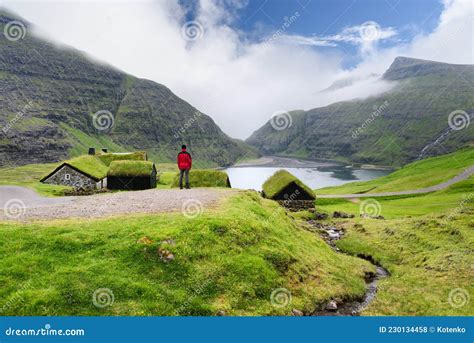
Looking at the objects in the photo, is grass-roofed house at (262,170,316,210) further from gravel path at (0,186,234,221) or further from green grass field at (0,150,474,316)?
green grass field at (0,150,474,316)

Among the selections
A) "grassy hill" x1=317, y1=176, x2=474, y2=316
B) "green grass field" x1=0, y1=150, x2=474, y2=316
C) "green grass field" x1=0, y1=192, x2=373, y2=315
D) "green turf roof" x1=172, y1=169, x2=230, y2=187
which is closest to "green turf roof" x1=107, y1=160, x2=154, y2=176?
"green turf roof" x1=172, y1=169, x2=230, y2=187

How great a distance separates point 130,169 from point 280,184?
29754 mm

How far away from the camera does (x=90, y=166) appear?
7694 cm

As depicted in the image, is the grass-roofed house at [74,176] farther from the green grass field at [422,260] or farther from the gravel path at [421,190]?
the gravel path at [421,190]

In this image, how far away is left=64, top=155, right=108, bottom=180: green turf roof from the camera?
242 feet

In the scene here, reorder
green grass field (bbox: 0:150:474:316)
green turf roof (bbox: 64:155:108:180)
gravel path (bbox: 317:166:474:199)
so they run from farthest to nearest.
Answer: gravel path (bbox: 317:166:474:199)
green turf roof (bbox: 64:155:108:180)
green grass field (bbox: 0:150:474:316)

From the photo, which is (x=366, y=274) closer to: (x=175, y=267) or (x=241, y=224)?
(x=241, y=224)

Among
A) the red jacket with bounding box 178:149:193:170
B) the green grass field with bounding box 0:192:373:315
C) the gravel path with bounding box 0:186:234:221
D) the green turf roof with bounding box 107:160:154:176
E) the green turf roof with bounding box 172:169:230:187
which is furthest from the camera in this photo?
the green turf roof with bounding box 107:160:154:176

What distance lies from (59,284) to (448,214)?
41713 mm

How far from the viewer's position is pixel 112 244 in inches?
807

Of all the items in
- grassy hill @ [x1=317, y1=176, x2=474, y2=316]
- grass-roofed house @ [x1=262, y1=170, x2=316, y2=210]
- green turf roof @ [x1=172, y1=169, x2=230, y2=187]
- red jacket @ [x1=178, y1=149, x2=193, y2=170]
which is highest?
red jacket @ [x1=178, y1=149, x2=193, y2=170]

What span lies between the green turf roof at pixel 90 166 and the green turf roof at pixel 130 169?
9386mm

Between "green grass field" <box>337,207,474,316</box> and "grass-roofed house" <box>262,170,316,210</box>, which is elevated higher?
"grass-roofed house" <box>262,170,316,210</box>

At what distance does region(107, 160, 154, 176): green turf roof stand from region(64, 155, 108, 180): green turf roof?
939 centimetres
